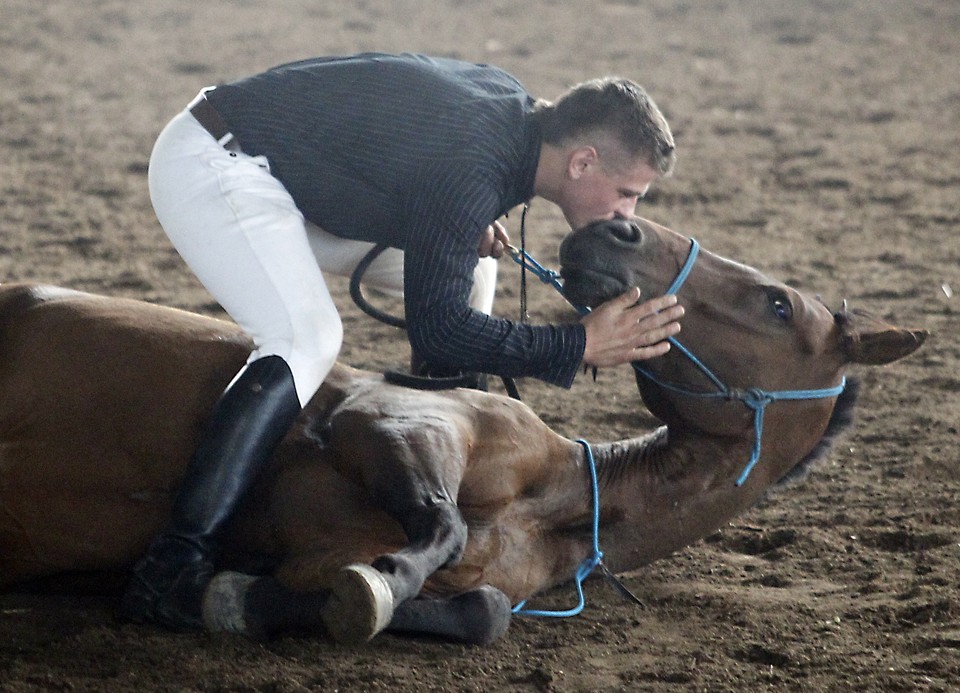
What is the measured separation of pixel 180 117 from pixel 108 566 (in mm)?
1270

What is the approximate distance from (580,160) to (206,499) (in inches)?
50.1

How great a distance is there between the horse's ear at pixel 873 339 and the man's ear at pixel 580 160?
3.02 feet

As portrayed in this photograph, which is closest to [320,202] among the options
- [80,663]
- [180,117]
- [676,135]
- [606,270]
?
[180,117]

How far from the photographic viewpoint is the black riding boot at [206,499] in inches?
124

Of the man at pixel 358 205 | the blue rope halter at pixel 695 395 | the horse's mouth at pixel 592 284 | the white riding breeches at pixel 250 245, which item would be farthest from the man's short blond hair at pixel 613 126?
the white riding breeches at pixel 250 245

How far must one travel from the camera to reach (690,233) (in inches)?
267

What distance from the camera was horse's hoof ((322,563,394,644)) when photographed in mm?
2744

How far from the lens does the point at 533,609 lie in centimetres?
356

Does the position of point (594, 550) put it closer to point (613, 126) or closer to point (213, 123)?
point (613, 126)

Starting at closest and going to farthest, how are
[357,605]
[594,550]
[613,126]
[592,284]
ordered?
[357,605], [613,126], [592,284], [594,550]

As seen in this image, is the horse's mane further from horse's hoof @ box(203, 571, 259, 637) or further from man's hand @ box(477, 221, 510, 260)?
horse's hoof @ box(203, 571, 259, 637)

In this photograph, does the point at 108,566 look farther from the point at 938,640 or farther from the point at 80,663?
the point at 938,640

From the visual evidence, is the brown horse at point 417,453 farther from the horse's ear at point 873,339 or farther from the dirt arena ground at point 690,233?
the dirt arena ground at point 690,233

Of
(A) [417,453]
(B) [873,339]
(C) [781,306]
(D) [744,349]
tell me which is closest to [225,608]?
(A) [417,453]
